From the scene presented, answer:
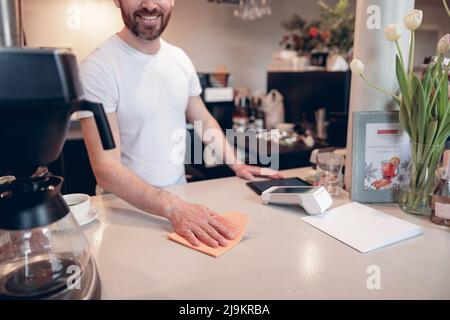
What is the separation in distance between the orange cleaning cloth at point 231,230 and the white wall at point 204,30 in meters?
2.65

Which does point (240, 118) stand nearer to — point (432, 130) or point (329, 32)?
A: point (329, 32)

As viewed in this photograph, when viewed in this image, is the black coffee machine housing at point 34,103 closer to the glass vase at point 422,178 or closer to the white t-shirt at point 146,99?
the white t-shirt at point 146,99

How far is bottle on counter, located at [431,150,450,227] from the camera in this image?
0.98 meters

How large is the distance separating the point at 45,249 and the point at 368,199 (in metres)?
0.96

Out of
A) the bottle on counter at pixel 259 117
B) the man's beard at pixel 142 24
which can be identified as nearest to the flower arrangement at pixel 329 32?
the bottle on counter at pixel 259 117

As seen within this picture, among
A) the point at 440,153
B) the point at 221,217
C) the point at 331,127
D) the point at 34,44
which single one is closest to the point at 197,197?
the point at 221,217

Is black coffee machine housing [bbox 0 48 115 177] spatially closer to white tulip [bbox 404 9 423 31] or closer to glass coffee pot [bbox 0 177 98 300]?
glass coffee pot [bbox 0 177 98 300]

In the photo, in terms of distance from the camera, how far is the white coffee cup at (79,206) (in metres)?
0.97

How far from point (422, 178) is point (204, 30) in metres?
2.80

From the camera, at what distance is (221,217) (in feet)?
3.30

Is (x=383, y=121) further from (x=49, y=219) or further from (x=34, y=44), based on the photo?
(x=34, y=44)

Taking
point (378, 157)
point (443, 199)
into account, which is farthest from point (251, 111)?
point (443, 199)

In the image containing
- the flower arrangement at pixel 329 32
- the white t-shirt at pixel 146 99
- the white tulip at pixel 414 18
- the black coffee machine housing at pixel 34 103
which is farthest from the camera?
the flower arrangement at pixel 329 32

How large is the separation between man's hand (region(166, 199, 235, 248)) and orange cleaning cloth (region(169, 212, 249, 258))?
0.01m
